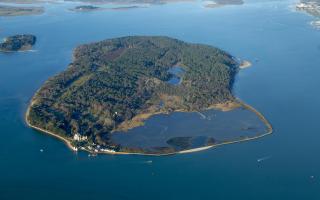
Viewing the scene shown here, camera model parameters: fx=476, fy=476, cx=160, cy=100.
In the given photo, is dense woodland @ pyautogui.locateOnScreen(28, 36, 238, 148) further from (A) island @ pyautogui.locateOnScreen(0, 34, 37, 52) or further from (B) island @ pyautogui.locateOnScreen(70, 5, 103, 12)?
(B) island @ pyautogui.locateOnScreen(70, 5, 103, 12)

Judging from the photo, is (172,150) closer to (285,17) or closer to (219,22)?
(219,22)

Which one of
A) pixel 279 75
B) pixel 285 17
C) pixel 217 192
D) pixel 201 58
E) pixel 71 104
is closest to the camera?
pixel 217 192

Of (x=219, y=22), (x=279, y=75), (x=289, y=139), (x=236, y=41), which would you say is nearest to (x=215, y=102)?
(x=289, y=139)

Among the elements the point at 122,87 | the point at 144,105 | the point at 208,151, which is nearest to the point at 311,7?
the point at 122,87

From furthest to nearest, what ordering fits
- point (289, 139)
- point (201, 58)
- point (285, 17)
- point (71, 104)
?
point (285, 17)
point (201, 58)
point (71, 104)
point (289, 139)

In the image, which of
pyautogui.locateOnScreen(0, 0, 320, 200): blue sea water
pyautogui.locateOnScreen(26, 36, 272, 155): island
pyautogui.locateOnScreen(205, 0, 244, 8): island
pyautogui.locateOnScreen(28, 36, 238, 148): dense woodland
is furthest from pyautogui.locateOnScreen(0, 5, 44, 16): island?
pyautogui.locateOnScreen(26, 36, 272, 155): island

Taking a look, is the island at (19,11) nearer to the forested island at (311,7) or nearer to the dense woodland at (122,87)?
the dense woodland at (122,87)

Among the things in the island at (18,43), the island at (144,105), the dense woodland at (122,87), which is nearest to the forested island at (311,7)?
the dense woodland at (122,87)
